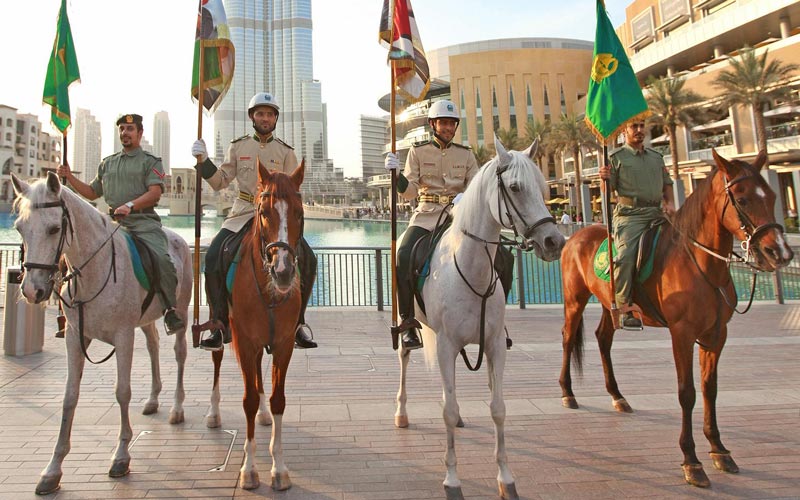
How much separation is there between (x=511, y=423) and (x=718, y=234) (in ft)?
9.06

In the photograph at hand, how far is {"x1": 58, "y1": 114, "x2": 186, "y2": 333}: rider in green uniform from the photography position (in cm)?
493

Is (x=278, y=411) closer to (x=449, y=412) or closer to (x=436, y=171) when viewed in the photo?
(x=449, y=412)

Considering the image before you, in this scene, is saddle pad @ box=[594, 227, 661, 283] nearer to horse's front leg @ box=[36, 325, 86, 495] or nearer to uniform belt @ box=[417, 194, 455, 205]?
uniform belt @ box=[417, 194, 455, 205]

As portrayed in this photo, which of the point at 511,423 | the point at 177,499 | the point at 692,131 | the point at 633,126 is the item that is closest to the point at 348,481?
the point at 177,499

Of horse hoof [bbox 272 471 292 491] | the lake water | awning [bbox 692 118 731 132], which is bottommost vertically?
horse hoof [bbox 272 471 292 491]

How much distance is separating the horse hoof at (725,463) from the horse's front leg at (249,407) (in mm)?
3895

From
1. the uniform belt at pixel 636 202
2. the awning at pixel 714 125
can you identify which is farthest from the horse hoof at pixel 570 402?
the awning at pixel 714 125

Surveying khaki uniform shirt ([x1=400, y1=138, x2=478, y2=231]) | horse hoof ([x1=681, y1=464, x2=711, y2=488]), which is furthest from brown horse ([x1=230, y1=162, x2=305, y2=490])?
horse hoof ([x1=681, y1=464, x2=711, y2=488])

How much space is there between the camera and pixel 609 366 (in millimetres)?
5793

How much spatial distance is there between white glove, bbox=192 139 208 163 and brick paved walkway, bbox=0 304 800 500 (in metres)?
2.83

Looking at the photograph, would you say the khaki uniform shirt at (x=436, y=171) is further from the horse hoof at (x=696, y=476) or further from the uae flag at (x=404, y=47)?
the horse hoof at (x=696, y=476)

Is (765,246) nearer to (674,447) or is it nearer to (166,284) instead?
(674,447)

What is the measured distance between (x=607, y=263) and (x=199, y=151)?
182 inches

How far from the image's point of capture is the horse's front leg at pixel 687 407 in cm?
383
